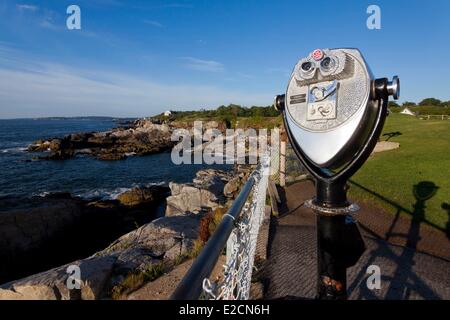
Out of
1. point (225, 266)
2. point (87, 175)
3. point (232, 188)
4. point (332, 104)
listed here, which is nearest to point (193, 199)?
point (232, 188)

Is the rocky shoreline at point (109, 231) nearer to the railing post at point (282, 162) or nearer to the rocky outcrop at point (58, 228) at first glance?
the rocky outcrop at point (58, 228)

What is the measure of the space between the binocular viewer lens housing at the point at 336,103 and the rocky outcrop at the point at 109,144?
41.6 metres

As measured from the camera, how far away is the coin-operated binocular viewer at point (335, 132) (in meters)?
1.80

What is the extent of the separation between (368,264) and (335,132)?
371 cm

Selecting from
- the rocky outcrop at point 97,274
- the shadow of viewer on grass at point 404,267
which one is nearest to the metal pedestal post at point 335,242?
the shadow of viewer on grass at point 404,267

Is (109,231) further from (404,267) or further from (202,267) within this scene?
(202,267)

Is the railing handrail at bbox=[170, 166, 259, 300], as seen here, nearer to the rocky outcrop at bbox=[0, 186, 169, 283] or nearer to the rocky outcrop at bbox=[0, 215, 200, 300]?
the rocky outcrop at bbox=[0, 215, 200, 300]

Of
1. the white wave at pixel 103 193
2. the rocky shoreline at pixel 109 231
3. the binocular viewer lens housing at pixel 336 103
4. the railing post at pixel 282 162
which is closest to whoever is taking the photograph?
the binocular viewer lens housing at pixel 336 103

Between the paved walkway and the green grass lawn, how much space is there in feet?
3.88

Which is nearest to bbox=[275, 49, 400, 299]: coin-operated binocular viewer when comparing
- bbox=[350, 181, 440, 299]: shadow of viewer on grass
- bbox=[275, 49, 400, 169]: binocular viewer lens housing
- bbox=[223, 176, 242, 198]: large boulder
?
bbox=[275, 49, 400, 169]: binocular viewer lens housing

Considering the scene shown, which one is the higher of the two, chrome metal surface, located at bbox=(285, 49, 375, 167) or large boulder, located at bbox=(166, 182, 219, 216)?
chrome metal surface, located at bbox=(285, 49, 375, 167)

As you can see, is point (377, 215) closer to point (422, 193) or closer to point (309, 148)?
point (422, 193)

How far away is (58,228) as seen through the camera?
15789 millimetres

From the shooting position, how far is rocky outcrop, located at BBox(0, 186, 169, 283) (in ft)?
43.0
